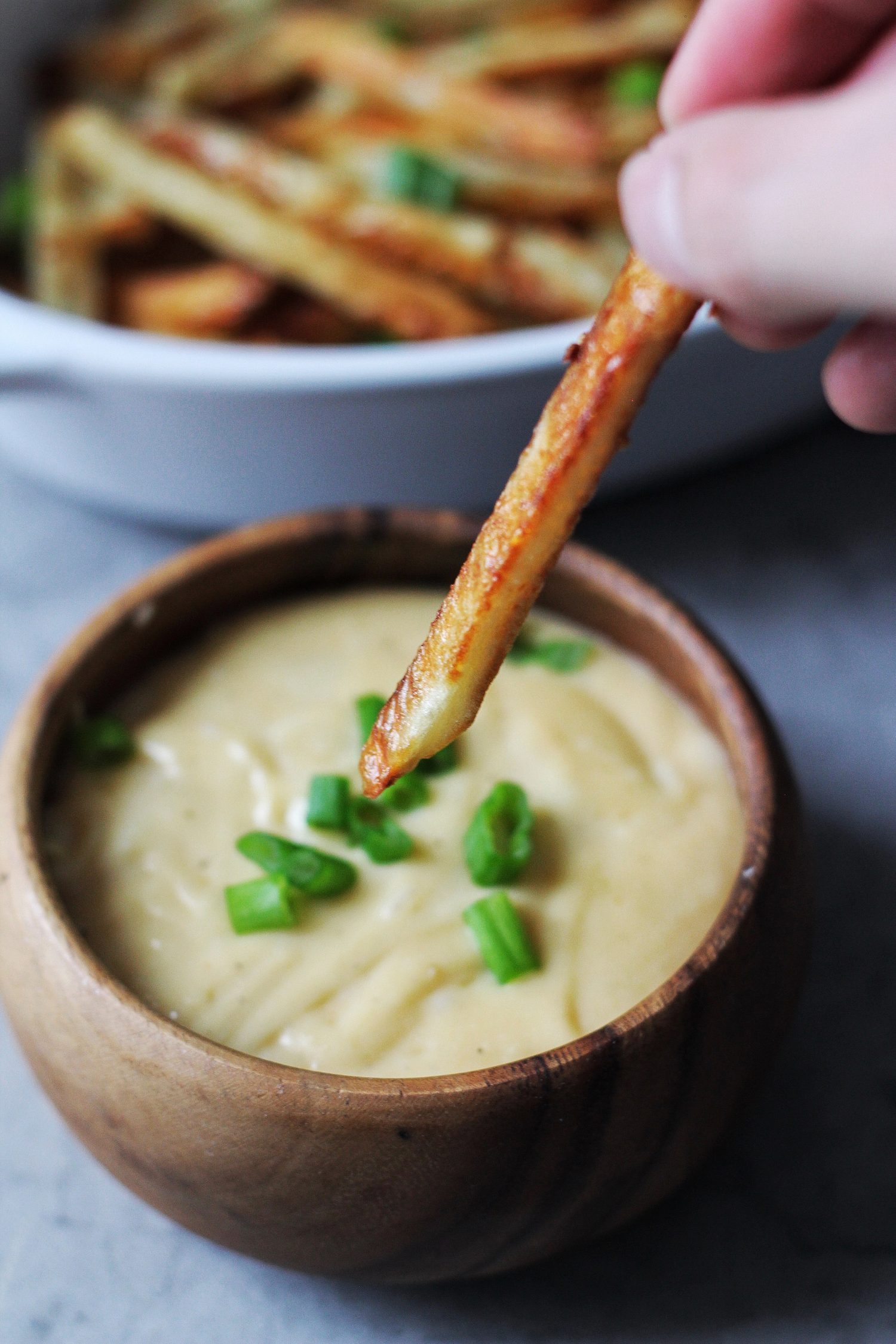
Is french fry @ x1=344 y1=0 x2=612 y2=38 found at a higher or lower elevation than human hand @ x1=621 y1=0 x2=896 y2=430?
Answer: higher

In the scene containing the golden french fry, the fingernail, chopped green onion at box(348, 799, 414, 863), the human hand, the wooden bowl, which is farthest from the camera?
the golden french fry

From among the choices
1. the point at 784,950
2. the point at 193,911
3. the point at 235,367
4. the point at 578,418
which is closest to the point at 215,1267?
the point at 193,911

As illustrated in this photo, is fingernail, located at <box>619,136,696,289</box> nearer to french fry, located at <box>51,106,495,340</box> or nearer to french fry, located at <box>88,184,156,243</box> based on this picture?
french fry, located at <box>51,106,495,340</box>

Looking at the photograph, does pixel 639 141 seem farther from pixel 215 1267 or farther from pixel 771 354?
pixel 215 1267

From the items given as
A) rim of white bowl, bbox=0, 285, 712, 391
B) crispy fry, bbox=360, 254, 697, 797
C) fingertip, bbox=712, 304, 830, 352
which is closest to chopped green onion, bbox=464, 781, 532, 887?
crispy fry, bbox=360, 254, 697, 797

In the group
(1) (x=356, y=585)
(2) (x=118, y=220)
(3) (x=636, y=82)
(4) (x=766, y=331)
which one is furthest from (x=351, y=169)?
(4) (x=766, y=331)

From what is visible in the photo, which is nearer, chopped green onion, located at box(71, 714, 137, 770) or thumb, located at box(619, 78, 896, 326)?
thumb, located at box(619, 78, 896, 326)

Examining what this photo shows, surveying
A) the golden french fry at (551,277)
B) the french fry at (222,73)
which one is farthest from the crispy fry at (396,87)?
the golden french fry at (551,277)
